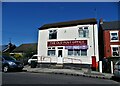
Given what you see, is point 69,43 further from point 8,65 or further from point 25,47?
point 25,47

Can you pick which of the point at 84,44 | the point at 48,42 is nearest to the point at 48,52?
the point at 48,42

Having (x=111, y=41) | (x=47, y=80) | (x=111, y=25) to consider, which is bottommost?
(x=47, y=80)

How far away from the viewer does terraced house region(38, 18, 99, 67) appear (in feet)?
90.9

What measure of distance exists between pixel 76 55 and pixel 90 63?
239cm

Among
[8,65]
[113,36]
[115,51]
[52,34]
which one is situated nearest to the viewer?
[8,65]

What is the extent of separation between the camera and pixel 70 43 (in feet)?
95.2

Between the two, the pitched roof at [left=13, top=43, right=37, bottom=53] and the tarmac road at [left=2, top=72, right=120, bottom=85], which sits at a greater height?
the pitched roof at [left=13, top=43, right=37, bottom=53]

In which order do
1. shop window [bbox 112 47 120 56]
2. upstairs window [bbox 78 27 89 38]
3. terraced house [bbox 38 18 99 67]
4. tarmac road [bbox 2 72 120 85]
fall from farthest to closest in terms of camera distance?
1. shop window [bbox 112 47 120 56]
2. upstairs window [bbox 78 27 89 38]
3. terraced house [bbox 38 18 99 67]
4. tarmac road [bbox 2 72 120 85]

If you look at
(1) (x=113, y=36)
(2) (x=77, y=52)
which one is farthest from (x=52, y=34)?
(1) (x=113, y=36)

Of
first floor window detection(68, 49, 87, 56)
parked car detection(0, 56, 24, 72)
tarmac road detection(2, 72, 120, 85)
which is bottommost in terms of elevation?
tarmac road detection(2, 72, 120, 85)

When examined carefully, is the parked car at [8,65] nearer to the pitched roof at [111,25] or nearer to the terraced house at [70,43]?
the terraced house at [70,43]

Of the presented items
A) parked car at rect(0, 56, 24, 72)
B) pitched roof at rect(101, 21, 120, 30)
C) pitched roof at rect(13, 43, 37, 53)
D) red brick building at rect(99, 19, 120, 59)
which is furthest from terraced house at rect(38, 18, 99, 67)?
pitched roof at rect(13, 43, 37, 53)

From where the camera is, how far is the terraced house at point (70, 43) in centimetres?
2772

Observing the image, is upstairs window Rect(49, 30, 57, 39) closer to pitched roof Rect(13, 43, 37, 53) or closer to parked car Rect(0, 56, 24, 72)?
parked car Rect(0, 56, 24, 72)
